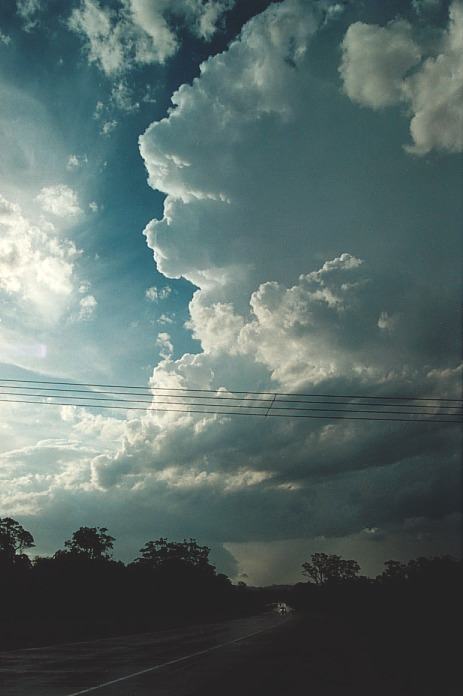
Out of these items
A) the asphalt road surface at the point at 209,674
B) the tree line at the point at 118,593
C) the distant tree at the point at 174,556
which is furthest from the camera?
the distant tree at the point at 174,556

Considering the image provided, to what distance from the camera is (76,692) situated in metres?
10.9

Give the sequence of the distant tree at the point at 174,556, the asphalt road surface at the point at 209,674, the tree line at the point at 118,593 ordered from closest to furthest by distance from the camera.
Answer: the asphalt road surface at the point at 209,674 → the tree line at the point at 118,593 → the distant tree at the point at 174,556

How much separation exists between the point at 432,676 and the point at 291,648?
9649mm

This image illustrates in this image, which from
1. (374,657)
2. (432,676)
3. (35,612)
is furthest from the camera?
(35,612)

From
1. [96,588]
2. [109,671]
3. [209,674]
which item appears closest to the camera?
[209,674]

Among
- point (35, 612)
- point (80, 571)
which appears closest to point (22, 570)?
point (80, 571)

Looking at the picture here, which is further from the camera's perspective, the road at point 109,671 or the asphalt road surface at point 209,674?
the road at point 109,671

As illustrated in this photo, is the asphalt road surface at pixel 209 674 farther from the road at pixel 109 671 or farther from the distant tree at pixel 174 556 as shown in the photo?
the distant tree at pixel 174 556

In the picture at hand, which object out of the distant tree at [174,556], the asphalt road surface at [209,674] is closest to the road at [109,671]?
the asphalt road surface at [209,674]

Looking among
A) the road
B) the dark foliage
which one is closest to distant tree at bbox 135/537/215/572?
the dark foliage

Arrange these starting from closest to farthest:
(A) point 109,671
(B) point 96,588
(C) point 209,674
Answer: (C) point 209,674 < (A) point 109,671 < (B) point 96,588

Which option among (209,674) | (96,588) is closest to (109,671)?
(209,674)

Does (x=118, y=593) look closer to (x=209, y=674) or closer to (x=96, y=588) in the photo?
(x=96, y=588)

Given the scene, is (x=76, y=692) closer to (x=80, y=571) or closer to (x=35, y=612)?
(x=35, y=612)
